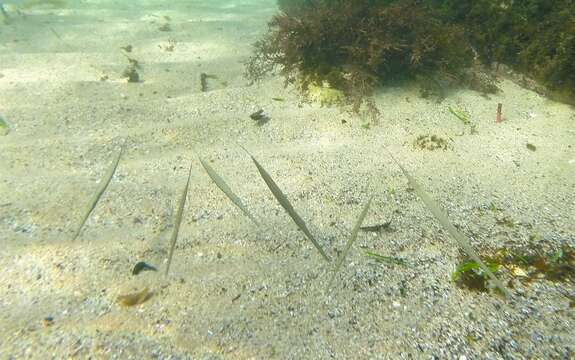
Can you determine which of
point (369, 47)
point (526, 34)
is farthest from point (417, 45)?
point (526, 34)

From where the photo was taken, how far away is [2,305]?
1955 mm

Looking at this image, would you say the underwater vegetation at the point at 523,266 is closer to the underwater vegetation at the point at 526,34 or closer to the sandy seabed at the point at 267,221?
the sandy seabed at the point at 267,221

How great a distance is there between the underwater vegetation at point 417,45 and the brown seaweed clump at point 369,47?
0.04ft

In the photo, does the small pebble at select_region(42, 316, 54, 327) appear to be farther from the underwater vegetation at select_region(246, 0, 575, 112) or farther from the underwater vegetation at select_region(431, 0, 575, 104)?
the underwater vegetation at select_region(431, 0, 575, 104)

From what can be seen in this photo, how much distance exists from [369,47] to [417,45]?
57cm

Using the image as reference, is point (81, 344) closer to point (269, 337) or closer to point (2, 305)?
point (2, 305)

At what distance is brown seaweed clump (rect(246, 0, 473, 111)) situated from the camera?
4008 millimetres

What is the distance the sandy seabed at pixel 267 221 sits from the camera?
182 cm

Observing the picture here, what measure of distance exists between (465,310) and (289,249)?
3.90 feet

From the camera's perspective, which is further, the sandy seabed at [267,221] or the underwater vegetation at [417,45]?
the underwater vegetation at [417,45]

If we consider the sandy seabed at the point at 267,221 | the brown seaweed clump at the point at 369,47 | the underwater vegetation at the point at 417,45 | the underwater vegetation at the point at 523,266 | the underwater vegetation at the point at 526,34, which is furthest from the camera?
the brown seaweed clump at the point at 369,47

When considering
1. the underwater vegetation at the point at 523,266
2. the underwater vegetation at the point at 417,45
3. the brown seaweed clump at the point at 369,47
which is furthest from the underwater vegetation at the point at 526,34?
the underwater vegetation at the point at 523,266

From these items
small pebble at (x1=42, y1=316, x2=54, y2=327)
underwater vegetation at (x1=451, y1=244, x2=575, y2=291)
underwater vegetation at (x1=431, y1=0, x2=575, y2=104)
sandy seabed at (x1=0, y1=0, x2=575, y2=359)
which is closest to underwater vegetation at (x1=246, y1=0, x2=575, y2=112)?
underwater vegetation at (x1=431, y1=0, x2=575, y2=104)

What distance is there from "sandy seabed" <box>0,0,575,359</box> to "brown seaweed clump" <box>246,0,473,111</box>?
0.32 meters
